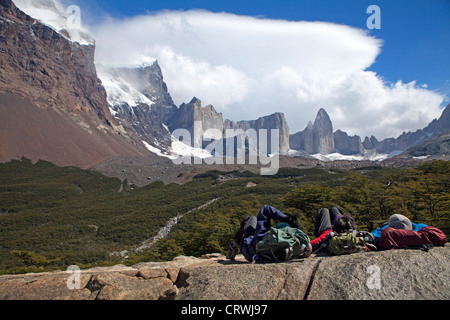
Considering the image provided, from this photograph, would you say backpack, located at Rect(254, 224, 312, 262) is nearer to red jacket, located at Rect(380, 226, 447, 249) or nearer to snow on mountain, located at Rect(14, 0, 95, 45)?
red jacket, located at Rect(380, 226, 447, 249)

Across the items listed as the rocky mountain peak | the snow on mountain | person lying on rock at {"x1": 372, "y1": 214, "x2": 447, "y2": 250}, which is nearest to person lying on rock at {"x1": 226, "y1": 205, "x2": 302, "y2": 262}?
person lying on rock at {"x1": 372, "y1": 214, "x2": 447, "y2": 250}

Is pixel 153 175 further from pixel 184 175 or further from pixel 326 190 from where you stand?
pixel 326 190

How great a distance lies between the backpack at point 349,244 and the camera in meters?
5.22

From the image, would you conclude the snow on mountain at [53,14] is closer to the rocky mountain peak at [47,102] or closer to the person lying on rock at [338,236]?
the rocky mountain peak at [47,102]

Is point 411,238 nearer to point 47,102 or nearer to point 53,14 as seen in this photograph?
point 47,102


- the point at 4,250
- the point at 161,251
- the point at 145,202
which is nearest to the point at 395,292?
the point at 161,251

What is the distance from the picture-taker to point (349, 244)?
5234 millimetres

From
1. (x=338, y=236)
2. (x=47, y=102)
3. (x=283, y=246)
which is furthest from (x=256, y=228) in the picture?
(x=47, y=102)

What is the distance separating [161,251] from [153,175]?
89.9m

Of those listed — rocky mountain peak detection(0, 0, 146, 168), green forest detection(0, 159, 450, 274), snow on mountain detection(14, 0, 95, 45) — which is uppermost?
snow on mountain detection(14, 0, 95, 45)

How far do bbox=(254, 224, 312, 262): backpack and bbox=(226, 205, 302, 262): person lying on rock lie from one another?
10.3 inches

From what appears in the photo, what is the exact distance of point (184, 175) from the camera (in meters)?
103

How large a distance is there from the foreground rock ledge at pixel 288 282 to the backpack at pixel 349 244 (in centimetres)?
38

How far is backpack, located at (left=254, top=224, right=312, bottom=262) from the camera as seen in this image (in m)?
5.23
